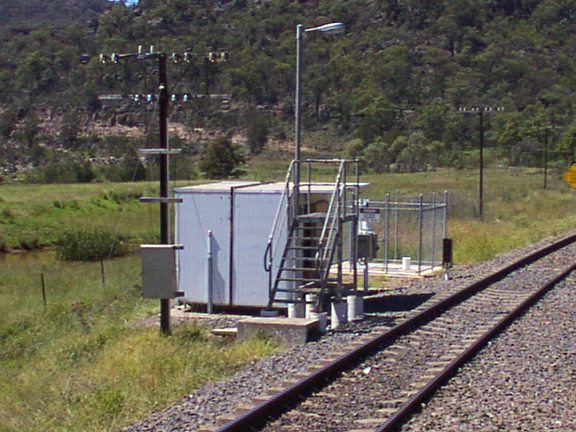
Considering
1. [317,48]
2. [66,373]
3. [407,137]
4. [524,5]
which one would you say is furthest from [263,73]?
[66,373]

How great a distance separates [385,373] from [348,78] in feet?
346

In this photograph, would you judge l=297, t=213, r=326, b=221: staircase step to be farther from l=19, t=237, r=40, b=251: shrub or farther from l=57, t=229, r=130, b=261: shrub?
l=19, t=237, r=40, b=251: shrub

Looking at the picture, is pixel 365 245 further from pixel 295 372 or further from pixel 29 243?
pixel 29 243

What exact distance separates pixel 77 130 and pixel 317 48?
31.9m

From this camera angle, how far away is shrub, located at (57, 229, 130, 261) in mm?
40750

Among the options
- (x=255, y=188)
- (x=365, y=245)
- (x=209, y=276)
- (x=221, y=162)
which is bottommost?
(x=209, y=276)

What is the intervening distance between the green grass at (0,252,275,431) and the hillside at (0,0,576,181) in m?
62.3

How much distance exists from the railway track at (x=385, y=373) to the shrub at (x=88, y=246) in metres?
22.9

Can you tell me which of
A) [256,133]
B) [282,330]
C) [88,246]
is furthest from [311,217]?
[256,133]

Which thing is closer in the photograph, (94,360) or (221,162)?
(94,360)

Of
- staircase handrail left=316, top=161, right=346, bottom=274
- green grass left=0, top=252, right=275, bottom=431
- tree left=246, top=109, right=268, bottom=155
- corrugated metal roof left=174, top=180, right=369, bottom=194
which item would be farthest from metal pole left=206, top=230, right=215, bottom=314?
tree left=246, top=109, right=268, bottom=155

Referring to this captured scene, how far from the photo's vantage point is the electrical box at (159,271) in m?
15.9

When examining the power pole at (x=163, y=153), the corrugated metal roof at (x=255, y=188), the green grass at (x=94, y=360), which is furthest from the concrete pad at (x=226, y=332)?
the corrugated metal roof at (x=255, y=188)

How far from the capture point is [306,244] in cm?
2017
